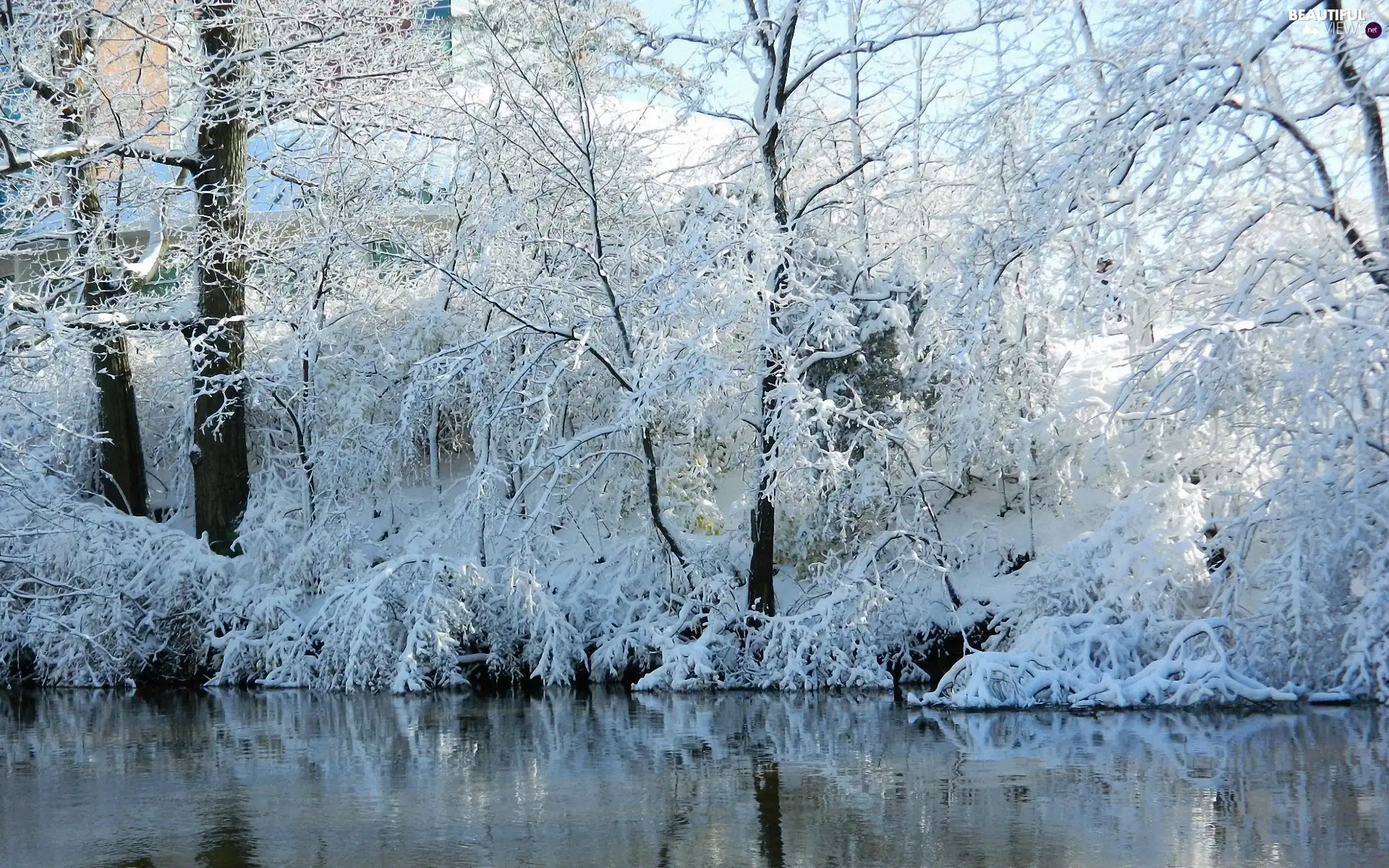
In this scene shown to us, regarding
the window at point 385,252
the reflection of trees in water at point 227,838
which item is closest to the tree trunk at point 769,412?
the window at point 385,252

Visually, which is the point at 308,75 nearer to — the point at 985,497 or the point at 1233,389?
the point at 985,497

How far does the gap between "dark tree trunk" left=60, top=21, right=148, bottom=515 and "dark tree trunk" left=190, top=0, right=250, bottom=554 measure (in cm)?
100

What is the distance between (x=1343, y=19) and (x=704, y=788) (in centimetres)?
886

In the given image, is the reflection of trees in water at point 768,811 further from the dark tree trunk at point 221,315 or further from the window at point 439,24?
the window at point 439,24

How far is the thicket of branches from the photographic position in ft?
42.9

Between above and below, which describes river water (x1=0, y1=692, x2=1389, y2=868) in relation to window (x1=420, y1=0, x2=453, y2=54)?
below

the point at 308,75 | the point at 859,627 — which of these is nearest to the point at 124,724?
the point at 859,627

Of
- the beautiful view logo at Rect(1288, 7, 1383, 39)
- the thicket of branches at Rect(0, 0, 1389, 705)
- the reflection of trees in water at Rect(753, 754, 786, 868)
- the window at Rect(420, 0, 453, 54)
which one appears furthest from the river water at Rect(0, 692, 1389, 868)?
the window at Rect(420, 0, 453, 54)

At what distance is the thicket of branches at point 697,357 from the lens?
13062 mm

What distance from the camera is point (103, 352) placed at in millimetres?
19766

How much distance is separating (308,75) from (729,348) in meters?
6.64

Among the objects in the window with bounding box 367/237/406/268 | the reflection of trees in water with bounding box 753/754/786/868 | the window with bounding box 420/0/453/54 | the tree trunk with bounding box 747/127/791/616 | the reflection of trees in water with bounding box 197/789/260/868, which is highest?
the window with bounding box 420/0/453/54

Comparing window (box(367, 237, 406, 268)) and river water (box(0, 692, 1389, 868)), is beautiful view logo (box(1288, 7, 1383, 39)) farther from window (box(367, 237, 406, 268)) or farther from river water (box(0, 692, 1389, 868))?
window (box(367, 237, 406, 268))

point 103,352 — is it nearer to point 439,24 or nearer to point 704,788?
point 439,24
